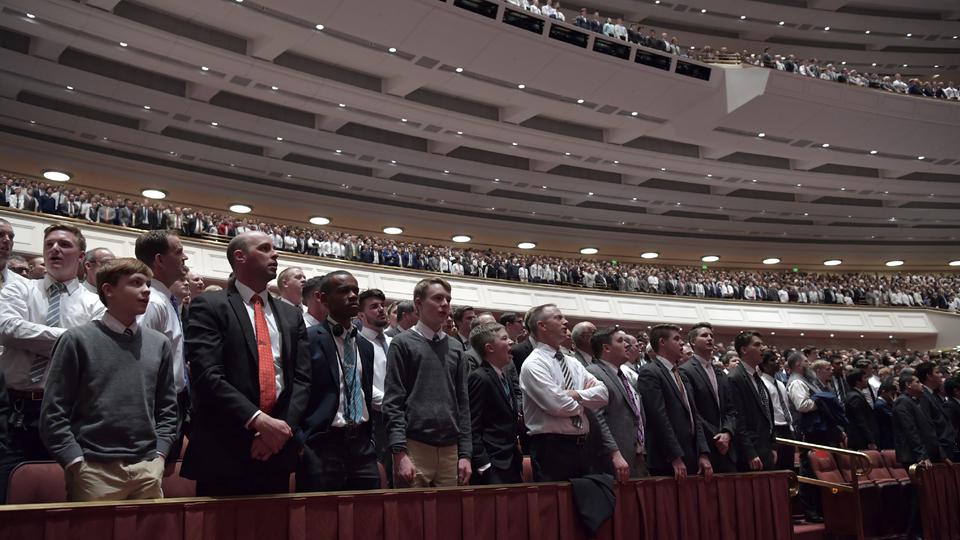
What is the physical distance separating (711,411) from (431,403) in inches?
84.8

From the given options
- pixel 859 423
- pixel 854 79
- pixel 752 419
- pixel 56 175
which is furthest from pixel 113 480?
pixel 854 79

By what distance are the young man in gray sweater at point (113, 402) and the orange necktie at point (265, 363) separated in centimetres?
A: 37

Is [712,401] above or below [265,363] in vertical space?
below

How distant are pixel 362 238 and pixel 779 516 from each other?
13456 millimetres

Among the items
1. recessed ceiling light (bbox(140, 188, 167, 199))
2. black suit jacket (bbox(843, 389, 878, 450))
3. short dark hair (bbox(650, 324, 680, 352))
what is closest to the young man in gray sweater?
short dark hair (bbox(650, 324, 680, 352))

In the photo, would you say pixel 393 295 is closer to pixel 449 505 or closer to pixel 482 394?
pixel 482 394

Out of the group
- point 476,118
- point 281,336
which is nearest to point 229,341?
point 281,336

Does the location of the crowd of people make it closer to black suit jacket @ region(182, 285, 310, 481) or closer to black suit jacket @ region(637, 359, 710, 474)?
black suit jacket @ region(637, 359, 710, 474)

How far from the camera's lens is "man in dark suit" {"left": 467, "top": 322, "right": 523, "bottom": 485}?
13.1ft

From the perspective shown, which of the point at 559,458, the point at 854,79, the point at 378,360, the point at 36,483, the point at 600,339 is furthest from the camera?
the point at 854,79

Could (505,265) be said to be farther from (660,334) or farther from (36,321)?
(36,321)

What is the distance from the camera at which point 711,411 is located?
4.88 meters

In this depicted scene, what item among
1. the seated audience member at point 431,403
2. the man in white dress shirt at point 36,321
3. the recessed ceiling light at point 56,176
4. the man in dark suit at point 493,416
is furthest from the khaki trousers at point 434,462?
the recessed ceiling light at point 56,176

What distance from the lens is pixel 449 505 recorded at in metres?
3.11
